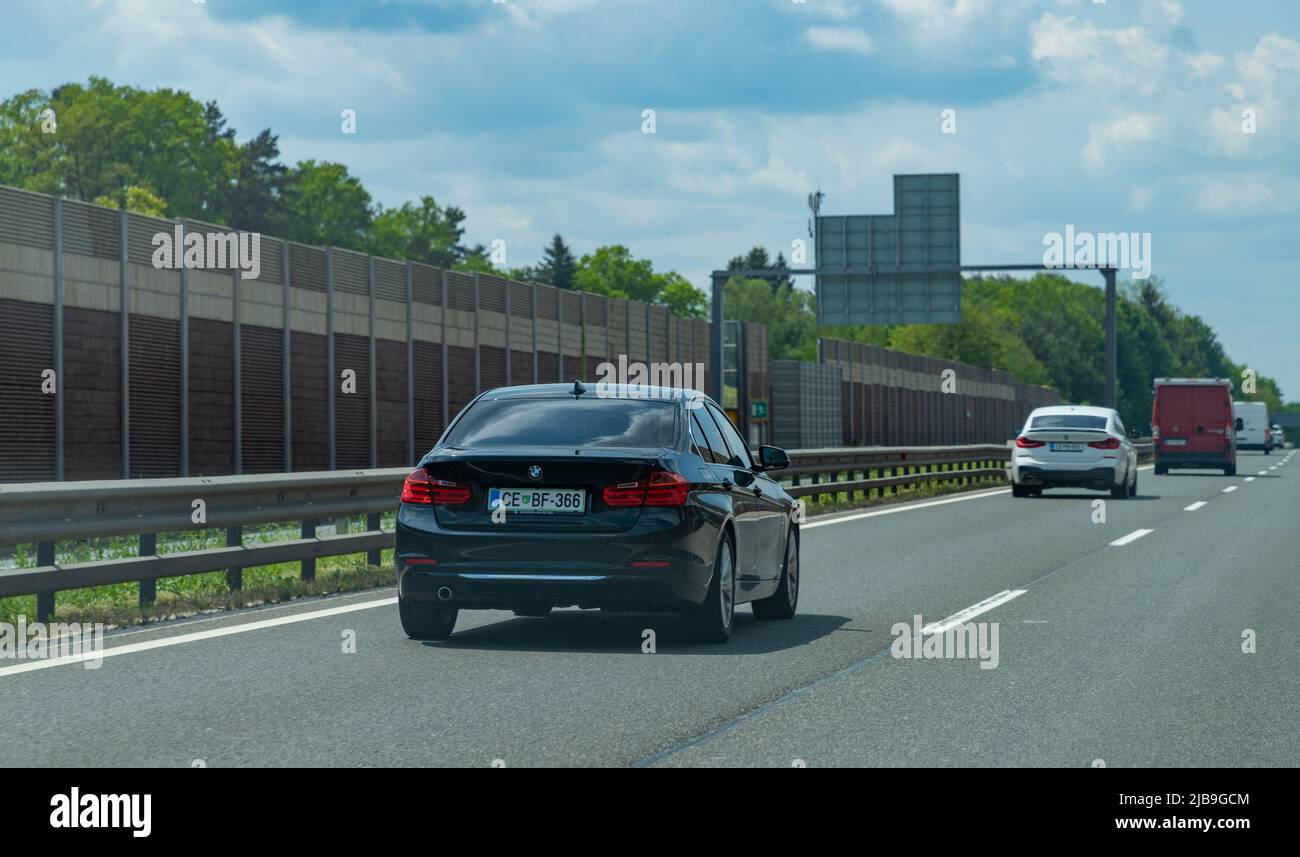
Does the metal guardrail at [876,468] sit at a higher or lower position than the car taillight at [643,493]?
lower

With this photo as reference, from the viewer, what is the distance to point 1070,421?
1222 inches

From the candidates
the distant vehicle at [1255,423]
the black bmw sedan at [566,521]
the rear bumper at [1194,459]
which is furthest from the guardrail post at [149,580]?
the distant vehicle at [1255,423]

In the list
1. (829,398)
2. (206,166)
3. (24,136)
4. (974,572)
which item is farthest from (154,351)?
(206,166)

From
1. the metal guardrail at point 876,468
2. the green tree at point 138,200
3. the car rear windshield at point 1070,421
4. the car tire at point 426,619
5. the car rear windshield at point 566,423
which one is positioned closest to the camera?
the car rear windshield at point 566,423

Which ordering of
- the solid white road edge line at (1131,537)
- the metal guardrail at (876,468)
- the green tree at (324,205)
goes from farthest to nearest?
the green tree at (324,205)
the metal guardrail at (876,468)
the solid white road edge line at (1131,537)

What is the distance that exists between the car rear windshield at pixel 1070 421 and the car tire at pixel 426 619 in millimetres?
22045

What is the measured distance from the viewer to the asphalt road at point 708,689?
270 inches

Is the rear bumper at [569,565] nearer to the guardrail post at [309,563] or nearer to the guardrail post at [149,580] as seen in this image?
the guardrail post at [149,580]

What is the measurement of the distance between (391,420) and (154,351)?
7.68 meters

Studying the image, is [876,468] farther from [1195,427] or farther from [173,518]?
[173,518]

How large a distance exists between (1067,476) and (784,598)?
19345mm

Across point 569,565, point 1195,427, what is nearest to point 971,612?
point 569,565
